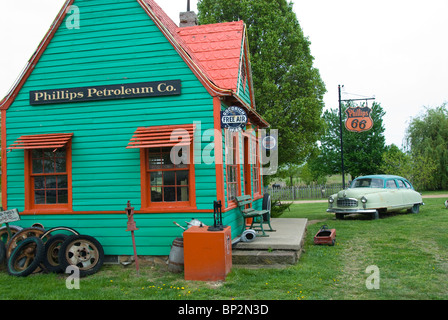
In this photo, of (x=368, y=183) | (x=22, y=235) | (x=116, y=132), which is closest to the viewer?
(x=22, y=235)

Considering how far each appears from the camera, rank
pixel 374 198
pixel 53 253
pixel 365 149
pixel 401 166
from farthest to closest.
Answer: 1. pixel 365 149
2. pixel 401 166
3. pixel 374 198
4. pixel 53 253

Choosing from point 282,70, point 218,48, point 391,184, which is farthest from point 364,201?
point 218,48

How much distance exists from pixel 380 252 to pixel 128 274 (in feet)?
17.9

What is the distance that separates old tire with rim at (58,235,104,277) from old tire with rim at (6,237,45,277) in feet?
1.37

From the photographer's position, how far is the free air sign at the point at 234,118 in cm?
776

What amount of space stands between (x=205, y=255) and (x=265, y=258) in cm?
129

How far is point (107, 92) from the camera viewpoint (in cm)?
867

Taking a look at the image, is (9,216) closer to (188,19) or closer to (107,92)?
(107,92)

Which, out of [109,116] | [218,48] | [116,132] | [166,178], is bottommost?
[166,178]

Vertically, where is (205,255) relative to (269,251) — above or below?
above

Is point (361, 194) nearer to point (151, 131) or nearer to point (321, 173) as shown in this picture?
point (151, 131)

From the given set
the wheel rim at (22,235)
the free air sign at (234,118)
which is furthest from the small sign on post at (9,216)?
the free air sign at (234,118)

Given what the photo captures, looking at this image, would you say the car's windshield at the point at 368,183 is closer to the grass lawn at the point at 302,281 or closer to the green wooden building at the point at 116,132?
the grass lawn at the point at 302,281

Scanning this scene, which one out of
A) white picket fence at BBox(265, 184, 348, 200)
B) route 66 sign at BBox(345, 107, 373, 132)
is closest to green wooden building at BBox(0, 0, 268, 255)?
route 66 sign at BBox(345, 107, 373, 132)
